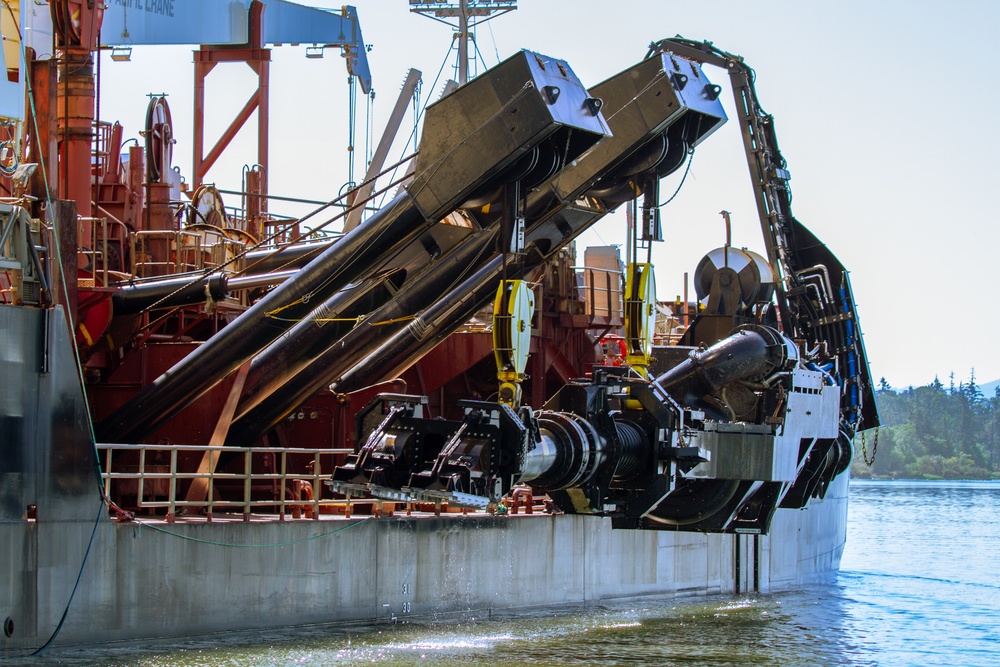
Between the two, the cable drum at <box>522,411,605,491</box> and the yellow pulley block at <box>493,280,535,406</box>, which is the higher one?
the yellow pulley block at <box>493,280,535,406</box>

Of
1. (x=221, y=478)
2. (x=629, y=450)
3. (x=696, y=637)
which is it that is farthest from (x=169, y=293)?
(x=696, y=637)

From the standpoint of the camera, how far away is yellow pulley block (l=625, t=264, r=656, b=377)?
18484 mm

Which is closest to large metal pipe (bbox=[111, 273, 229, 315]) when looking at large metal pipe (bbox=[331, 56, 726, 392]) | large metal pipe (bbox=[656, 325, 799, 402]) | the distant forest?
large metal pipe (bbox=[331, 56, 726, 392])

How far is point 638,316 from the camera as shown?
1847 centimetres

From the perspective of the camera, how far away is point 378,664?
19.4m

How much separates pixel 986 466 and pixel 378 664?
18302cm

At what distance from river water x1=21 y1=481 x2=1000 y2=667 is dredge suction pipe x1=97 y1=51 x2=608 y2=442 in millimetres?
5150

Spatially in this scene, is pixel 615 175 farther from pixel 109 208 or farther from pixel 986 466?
pixel 986 466

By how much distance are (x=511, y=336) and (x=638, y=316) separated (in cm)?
297

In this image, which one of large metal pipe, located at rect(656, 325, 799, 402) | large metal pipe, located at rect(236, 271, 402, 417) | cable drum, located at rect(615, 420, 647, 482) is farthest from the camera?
large metal pipe, located at rect(236, 271, 402, 417)

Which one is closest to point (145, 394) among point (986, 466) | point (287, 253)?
point (287, 253)

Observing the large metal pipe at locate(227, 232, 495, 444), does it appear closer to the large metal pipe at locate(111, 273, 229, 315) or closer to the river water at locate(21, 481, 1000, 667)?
the large metal pipe at locate(111, 273, 229, 315)

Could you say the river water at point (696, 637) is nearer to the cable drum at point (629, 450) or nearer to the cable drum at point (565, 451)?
the cable drum at point (629, 450)

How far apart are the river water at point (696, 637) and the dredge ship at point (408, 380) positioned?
58 cm
